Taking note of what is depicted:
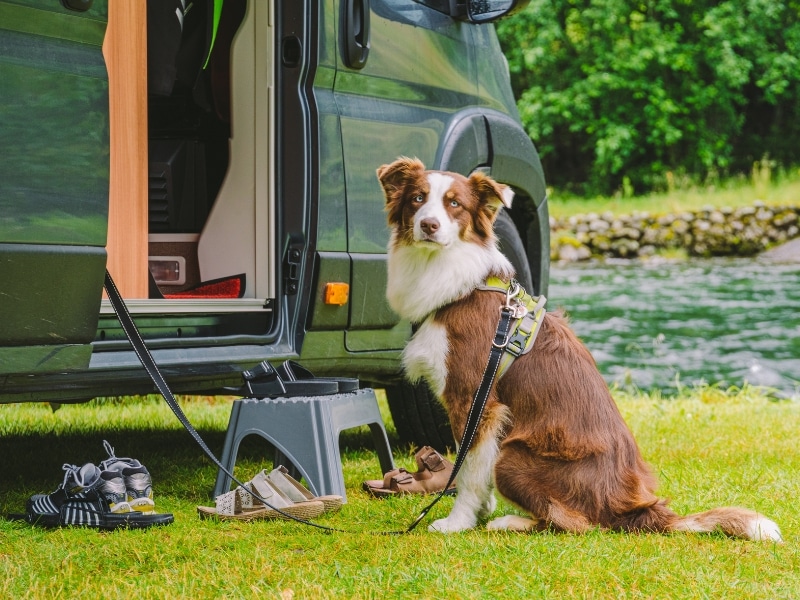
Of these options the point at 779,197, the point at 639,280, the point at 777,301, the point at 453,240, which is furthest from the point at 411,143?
the point at 779,197

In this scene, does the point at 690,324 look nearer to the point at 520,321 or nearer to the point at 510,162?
the point at 510,162

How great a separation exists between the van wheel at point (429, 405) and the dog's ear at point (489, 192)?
3.99 ft

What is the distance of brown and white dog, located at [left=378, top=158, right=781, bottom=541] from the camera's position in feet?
10.2

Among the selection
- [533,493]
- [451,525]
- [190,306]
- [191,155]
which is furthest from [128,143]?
[533,493]

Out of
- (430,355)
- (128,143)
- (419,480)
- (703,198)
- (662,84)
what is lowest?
(419,480)

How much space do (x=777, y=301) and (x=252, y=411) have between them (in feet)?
31.8

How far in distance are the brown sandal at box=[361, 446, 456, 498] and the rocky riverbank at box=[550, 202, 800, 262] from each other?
1527 centimetres

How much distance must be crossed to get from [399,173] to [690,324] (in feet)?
26.4

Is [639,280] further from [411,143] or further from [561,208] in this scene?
[411,143]

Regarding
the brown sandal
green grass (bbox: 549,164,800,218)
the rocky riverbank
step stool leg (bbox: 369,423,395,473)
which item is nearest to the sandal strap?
the brown sandal

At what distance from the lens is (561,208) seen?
2231cm

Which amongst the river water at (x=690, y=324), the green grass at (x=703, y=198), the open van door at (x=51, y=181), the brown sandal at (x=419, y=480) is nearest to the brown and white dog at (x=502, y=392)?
the brown sandal at (x=419, y=480)

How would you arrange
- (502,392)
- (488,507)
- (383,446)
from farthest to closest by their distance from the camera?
(383,446), (488,507), (502,392)

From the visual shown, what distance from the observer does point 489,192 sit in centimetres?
343
